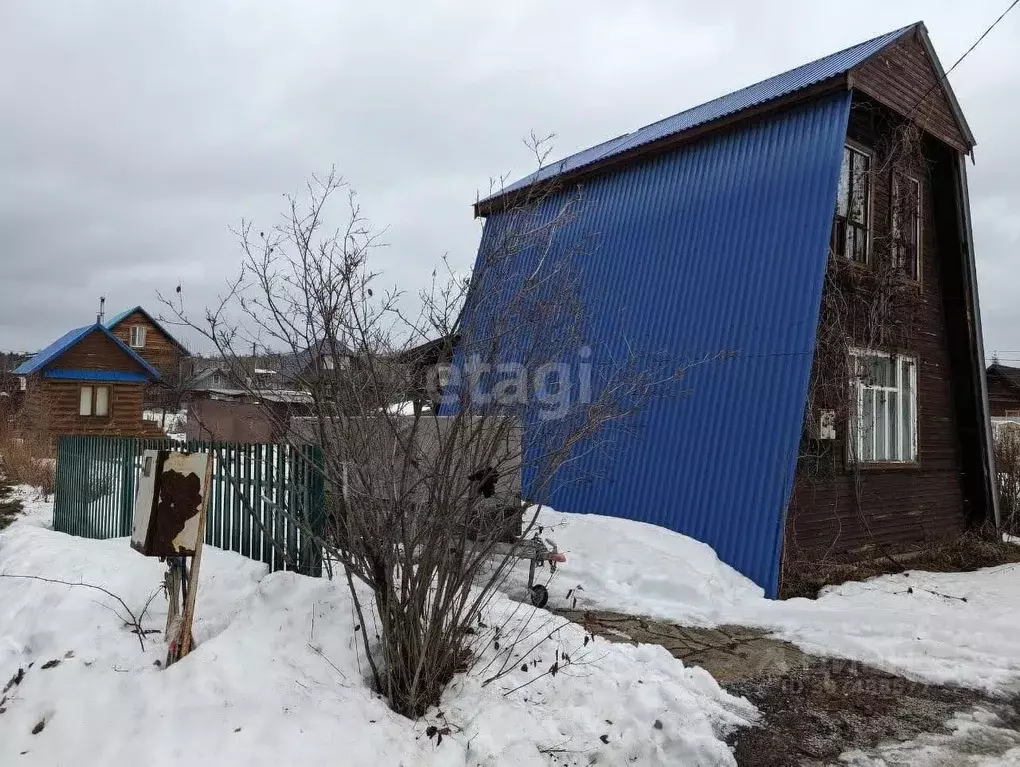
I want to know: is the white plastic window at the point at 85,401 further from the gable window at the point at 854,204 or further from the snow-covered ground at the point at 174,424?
the gable window at the point at 854,204

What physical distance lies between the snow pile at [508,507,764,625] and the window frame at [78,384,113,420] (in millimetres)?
21600

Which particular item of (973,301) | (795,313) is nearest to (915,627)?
(795,313)

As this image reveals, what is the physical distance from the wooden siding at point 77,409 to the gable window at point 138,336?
16952 mm

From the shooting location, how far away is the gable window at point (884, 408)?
1034 centimetres

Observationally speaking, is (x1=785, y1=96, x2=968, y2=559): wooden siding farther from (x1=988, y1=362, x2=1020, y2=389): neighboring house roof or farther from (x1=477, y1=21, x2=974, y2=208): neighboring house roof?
(x1=988, y1=362, x2=1020, y2=389): neighboring house roof

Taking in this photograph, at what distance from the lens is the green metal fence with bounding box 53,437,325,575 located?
5.73 m

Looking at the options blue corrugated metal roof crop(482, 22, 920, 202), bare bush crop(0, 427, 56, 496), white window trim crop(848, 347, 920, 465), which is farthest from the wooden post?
bare bush crop(0, 427, 56, 496)

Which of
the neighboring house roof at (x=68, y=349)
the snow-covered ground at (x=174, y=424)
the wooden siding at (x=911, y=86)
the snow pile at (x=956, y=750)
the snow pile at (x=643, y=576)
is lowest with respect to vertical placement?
the snow pile at (x=956, y=750)

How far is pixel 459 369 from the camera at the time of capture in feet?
14.5

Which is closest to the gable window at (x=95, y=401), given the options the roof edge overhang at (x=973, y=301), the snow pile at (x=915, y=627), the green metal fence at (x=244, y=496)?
the green metal fence at (x=244, y=496)

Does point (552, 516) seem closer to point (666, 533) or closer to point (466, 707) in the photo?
point (666, 533)

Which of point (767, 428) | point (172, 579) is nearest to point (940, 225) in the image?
point (767, 428)

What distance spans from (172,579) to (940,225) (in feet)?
43.4

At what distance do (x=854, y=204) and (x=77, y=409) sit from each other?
24.5 metres
